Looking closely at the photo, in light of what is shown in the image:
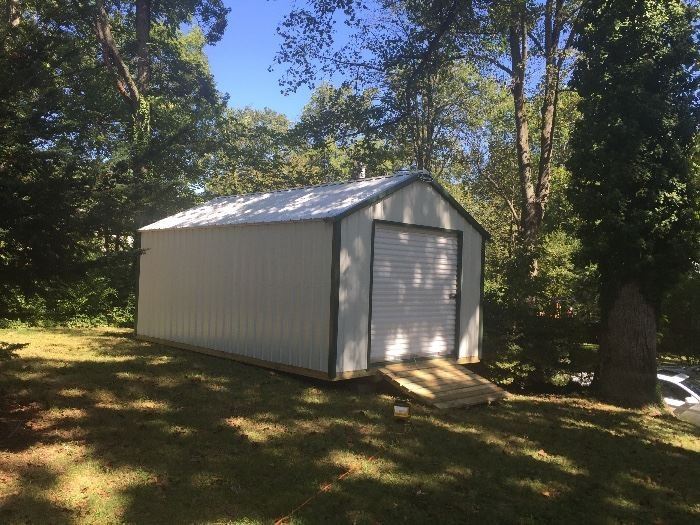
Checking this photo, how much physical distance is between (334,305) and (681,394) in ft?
24.7

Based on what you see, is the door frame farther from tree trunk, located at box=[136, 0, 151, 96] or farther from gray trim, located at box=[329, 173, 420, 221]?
tree trunk, located at box=[136, 0, 151, 96]

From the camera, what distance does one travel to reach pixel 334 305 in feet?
27.9

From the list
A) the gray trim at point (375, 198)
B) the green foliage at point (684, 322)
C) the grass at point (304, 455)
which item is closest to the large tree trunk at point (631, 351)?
the grass at point (304, 455)

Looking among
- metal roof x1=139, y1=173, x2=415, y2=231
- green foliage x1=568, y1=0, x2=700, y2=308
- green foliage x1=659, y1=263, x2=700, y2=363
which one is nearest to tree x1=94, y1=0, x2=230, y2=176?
metal roof x1=139, y1=173, x2=415, y2=231

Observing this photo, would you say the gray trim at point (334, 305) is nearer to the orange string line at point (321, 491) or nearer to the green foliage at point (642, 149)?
the orange string line at point (321, 491)

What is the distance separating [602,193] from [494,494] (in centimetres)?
680

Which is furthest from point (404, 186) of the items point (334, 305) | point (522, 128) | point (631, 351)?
point (522, 128)

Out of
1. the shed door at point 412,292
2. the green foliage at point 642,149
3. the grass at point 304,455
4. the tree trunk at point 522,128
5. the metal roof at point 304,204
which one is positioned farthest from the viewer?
the tree trunk at point 522,128

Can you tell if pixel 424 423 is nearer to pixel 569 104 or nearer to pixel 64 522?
pixel 64 522

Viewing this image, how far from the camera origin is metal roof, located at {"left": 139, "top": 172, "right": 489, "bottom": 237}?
919 centimetres

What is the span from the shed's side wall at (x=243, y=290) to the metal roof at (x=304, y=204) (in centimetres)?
20

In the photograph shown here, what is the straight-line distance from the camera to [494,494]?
507 cm

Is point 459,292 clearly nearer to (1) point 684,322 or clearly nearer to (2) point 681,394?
(2) point 681,394

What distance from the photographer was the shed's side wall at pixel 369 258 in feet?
28.5
